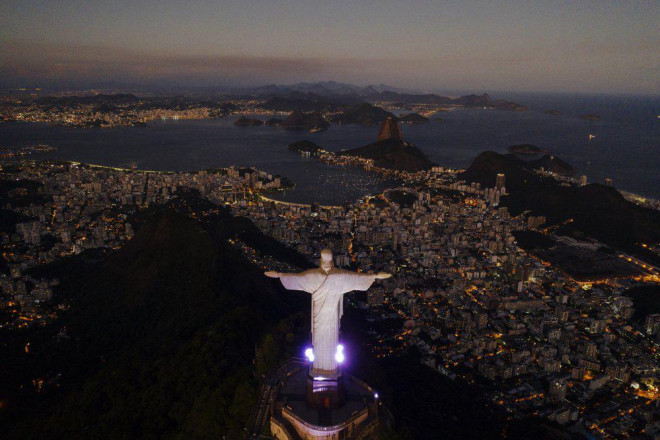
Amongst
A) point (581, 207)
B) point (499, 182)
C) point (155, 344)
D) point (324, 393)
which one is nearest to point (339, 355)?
point (324, 393)

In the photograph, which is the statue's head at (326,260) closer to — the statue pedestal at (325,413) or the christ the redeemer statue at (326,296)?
the christ the redeemer statue at (326,296)

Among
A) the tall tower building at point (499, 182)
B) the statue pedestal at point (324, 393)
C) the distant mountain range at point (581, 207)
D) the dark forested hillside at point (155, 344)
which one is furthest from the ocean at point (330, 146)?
the statue pedestal at point (324, 393)

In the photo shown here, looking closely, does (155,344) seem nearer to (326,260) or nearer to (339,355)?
(339,355)

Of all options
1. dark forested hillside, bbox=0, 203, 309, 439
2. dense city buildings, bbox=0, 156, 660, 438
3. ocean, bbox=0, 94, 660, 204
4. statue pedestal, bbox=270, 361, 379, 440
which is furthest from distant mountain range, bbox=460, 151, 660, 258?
statue pedestal, bbox=270, 361, 379, 440

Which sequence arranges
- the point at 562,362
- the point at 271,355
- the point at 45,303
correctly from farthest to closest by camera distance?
the point at 45,303 < the point at 562,362 < the point at 271,355

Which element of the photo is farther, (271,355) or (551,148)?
(551,148)

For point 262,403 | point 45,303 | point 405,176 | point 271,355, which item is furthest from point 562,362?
point 405,176

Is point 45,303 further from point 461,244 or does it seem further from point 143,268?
point 461,244
